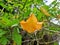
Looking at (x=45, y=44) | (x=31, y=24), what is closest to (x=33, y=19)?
(x=31, y=24)

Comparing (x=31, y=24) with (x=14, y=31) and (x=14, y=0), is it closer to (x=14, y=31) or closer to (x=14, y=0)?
(x=14, y=31)

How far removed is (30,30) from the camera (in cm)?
26

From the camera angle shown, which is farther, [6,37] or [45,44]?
[45,44]

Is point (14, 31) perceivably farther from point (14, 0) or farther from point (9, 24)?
point (14, 0)

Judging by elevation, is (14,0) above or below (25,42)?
above

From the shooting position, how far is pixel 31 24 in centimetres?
26

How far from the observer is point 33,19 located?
0.26m

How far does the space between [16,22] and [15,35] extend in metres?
0.03

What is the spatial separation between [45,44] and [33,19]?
243 millimetres

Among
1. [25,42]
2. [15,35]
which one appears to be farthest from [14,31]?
[25,42]

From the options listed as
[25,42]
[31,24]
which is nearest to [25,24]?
[31,24]

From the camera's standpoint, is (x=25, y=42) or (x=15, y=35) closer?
(x=15, y=35)

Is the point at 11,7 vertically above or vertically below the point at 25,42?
above

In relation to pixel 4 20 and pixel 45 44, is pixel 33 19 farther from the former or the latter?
pixel 45 44
